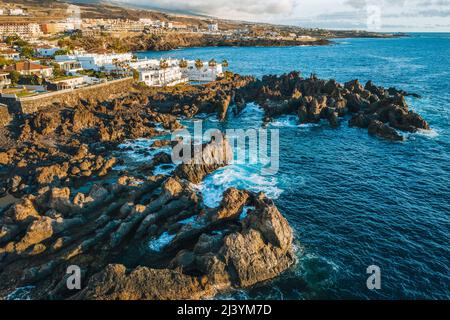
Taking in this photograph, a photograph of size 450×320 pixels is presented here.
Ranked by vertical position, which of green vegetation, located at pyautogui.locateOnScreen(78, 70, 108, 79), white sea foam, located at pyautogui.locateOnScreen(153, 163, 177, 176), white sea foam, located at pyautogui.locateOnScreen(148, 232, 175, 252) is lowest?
white sea foam, located at pyautogui.locateOnScreen(148, 232, 175, 252)

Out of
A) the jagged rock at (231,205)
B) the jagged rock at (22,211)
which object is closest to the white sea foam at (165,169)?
the jagged rock at (231,205)

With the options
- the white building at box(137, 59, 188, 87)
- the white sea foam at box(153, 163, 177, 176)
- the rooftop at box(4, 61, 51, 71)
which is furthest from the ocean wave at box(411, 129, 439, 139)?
the rooftop at box(4, 61, 51, 71)

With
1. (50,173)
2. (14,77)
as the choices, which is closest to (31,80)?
(14,77)

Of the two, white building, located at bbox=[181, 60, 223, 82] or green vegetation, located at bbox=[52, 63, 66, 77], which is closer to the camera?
green vegetation, located at bbox=[52, 63, 66, 77]

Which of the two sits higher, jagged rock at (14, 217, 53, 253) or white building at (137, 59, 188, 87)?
white building at (137, 59, 188, 87)

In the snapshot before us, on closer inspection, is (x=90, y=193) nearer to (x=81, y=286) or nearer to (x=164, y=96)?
(x=81, y=286)

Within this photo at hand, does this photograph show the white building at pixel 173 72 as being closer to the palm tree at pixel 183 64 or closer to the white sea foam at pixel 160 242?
the palm tree at pixel 183 64

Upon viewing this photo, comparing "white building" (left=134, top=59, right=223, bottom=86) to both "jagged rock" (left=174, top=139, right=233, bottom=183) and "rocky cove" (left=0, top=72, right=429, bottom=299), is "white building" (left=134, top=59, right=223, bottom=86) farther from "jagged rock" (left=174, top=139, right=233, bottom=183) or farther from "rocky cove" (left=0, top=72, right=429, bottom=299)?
"jagged rock" (left=174, top=139, right=233, bottom=183)
